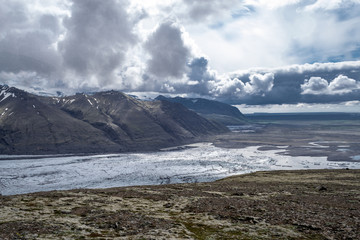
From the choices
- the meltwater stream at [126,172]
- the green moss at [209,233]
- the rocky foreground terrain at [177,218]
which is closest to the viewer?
the green moss at [209,233]

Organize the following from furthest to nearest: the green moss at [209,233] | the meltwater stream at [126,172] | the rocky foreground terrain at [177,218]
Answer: the meltwater stream at [126,172] → the rocky foreground terrain at [177,218] → the green moss at [209,233]

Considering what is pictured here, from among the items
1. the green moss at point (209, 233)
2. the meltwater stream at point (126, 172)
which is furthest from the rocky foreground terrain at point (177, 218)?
the meltwater stream at point (126, 172)

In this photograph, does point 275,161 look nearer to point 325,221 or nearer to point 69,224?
point 325,221

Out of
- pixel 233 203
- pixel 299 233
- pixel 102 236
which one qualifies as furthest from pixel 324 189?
pixel 102 236

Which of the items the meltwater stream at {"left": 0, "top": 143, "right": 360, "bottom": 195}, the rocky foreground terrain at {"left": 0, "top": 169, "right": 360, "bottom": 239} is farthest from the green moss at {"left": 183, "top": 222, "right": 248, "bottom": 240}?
the meltwater stream at {"left": 0, "top": 143, "right": 360, "bottom": 195}

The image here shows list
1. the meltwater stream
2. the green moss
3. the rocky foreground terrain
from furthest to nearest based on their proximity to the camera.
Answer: the meltwater stream < the rocky foreground terrain < the green moss

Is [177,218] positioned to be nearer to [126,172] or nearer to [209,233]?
[209,233]

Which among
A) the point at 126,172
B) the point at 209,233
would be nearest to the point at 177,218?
the point at 209,233

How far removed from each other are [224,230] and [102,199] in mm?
21498

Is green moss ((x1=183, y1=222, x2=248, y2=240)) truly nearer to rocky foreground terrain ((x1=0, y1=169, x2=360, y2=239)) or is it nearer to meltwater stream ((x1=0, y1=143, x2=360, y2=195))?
rocky foreground terrain ((x1=0, y1=169, x2=360, y2=239))

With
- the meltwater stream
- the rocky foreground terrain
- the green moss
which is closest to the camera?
the green moss

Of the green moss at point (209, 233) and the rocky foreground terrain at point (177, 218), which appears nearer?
the green moss at point (209, 233)

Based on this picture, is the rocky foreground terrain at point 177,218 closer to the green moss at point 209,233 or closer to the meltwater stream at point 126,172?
the green moss at point 209,233

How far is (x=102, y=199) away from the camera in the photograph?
3894 cm
